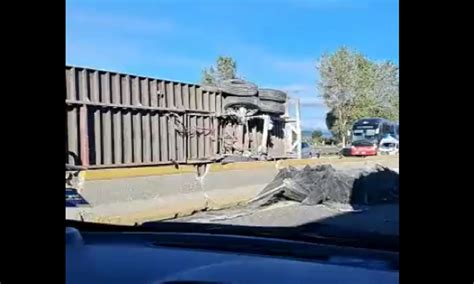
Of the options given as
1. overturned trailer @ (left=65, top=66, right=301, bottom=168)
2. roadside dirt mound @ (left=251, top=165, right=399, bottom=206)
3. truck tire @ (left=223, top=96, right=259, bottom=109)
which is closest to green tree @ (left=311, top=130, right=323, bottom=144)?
overturned trailer @ (left=65, top=66, right=301, bottom=168)

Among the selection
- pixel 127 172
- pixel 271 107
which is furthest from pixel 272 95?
pixel 127 172

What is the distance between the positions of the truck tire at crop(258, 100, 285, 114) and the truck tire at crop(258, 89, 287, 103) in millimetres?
94

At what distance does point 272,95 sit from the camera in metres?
15.4

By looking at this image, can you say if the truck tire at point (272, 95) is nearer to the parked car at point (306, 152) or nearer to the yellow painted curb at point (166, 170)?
the parked car at point (306, 152)

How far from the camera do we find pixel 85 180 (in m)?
8.20

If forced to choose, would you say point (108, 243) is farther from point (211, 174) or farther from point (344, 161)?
point (344, 161)

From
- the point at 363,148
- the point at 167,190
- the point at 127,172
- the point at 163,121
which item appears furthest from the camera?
the point at 363,148

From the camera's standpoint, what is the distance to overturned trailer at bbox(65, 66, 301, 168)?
10.3 m

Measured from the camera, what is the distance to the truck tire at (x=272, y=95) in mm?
14923

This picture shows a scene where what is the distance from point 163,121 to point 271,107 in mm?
3875

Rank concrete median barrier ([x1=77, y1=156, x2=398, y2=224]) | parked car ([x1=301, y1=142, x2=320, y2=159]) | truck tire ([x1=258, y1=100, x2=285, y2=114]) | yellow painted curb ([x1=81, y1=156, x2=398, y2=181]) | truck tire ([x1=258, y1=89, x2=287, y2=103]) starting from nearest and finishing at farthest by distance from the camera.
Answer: concrete median barrier ([x1=77, y1=156, x2=398, y2=224]) → yellow painted curb ([x1=81, y1=156, x2=398, y2=181]) → truck tire ([x1=258, y1=100, x2=285, y2=114]) → truck tire ([x1=258, y1=89, x2=287, y2=103]) → parked car ([x1=301, y1=142, x2=320, y2=159])

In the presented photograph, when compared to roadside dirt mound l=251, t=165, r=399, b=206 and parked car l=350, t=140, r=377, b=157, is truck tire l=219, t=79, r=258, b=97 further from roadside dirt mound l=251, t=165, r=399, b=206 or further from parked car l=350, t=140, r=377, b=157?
parked car l=350, t=140, r=377, b=157

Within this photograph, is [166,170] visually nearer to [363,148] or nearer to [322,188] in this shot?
[322,188]
